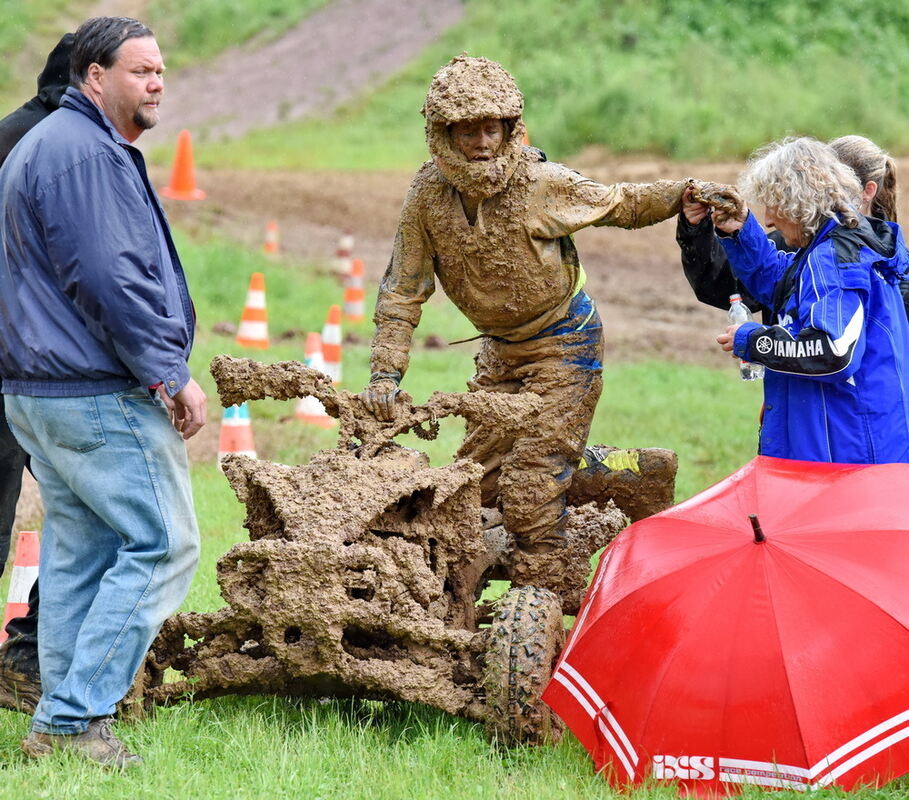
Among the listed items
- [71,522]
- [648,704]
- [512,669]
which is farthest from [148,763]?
[648,704]

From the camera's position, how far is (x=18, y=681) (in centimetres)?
522

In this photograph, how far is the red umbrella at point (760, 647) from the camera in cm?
424

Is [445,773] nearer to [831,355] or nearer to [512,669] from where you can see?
[512,669]

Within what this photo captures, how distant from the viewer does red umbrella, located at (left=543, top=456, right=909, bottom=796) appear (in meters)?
4.24

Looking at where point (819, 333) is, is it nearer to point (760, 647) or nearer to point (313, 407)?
point (760, 647)

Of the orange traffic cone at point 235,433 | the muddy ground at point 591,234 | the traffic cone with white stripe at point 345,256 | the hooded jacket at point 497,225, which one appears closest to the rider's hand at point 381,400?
the hooded jacket at point 497,225

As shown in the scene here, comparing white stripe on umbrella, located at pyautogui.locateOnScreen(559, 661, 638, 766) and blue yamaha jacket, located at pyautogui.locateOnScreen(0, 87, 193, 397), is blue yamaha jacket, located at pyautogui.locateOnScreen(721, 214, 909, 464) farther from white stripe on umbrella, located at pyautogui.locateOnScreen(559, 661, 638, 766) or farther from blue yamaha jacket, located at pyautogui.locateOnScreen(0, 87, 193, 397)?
blue yamaha jacket, located at pyautogui.locateOnScreen(0, 87, 193, 397)

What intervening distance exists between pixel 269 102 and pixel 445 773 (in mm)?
26124

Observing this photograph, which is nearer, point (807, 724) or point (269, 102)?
point (807, 724)

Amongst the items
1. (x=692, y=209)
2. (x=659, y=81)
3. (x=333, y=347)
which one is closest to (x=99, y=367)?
(x=692, y=209)

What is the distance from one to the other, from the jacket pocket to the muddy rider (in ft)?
3.95

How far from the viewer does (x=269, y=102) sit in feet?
96.6

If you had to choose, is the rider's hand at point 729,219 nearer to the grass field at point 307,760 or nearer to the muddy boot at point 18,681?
the grass field at point 307,760

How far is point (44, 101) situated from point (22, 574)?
206 centimetres
